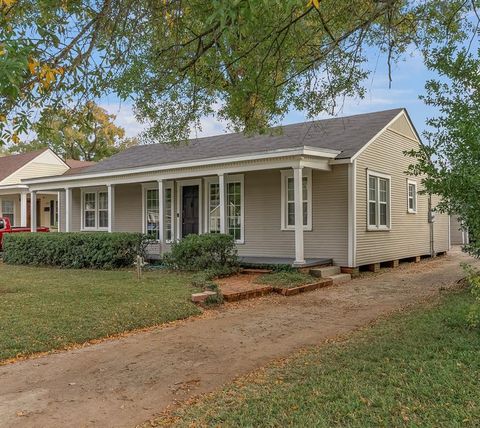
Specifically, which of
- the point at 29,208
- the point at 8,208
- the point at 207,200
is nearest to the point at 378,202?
the point at 207,200

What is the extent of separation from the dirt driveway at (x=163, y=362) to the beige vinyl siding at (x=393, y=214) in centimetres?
423

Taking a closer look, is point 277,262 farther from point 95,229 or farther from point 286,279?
point 95,229

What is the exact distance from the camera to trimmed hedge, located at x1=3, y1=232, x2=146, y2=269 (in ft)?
43.3

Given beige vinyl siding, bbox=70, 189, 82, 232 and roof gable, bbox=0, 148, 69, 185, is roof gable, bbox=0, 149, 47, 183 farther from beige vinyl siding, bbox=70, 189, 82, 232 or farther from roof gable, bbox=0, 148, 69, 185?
beige vinyl siding, bbox=70, 189, 82, 232

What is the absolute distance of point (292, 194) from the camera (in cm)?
1338

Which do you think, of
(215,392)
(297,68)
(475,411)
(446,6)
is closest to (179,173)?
(297,68)

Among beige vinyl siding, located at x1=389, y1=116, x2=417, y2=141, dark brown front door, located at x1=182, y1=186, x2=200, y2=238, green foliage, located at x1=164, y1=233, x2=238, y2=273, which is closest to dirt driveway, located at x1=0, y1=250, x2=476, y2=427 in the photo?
green foliage, located at x1=164, y1=233, x2=238, y2=273

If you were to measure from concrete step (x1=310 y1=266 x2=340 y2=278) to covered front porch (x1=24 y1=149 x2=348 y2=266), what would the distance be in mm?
297

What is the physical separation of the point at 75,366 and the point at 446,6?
7562 mm

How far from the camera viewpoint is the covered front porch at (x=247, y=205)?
12.5 metres

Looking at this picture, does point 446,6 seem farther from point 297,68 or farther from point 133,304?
point 133,304

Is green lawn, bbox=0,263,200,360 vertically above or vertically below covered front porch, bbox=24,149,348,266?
below

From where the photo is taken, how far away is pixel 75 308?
24.2 ft

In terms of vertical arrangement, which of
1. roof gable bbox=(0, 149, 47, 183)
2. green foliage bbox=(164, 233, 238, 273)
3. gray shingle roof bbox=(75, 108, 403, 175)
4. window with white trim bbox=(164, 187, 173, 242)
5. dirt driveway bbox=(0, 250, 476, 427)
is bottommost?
dirt driveway bbox=(0, 250, 476, 427)
